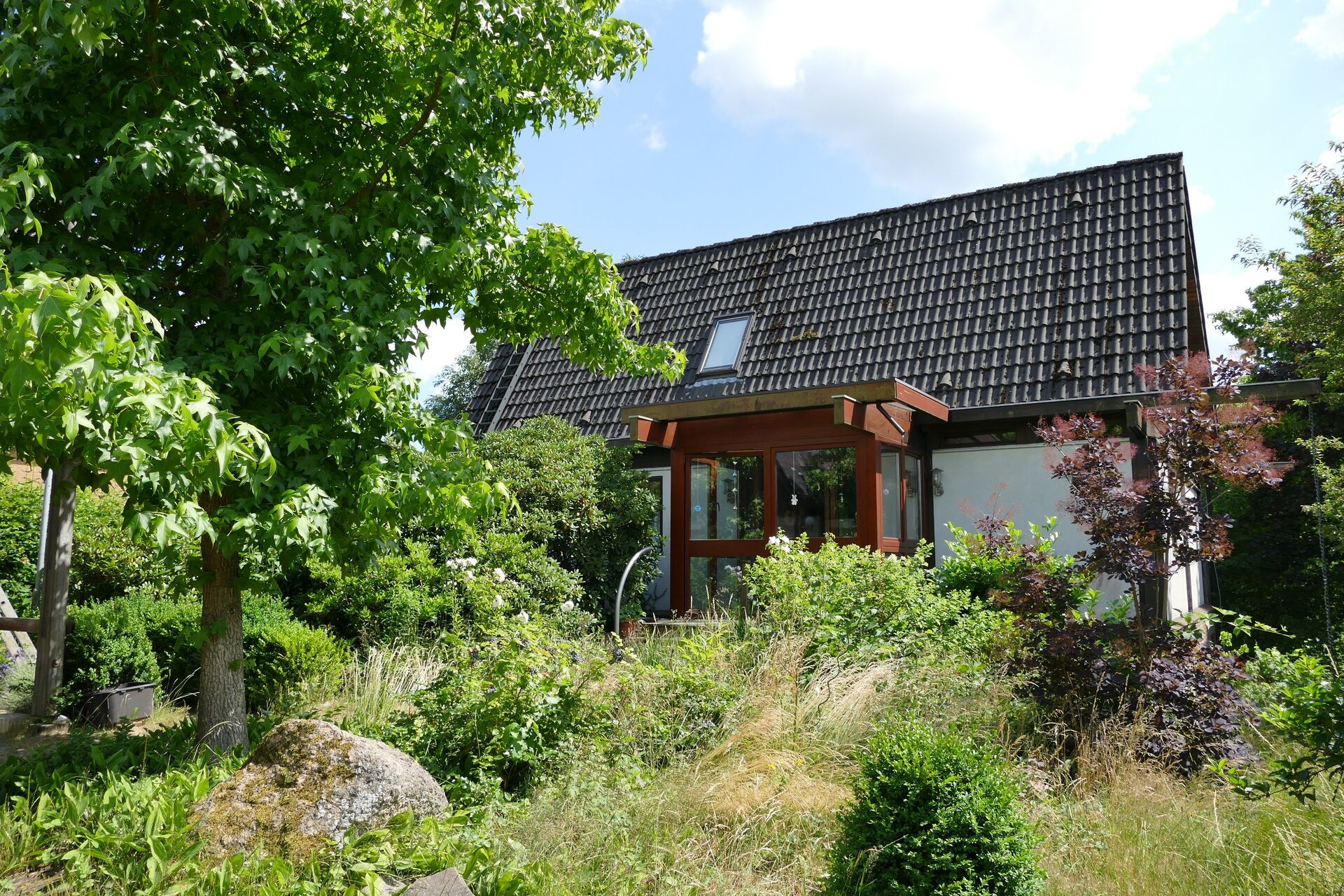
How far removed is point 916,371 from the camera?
11.2 meters

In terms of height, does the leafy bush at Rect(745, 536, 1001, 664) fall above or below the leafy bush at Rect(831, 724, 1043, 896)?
above

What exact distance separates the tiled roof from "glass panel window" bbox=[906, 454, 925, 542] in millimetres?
875

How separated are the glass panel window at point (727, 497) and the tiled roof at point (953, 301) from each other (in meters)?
1.57

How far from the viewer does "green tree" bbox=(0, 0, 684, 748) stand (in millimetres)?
4410

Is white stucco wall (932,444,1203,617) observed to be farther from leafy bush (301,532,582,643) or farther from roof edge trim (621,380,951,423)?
leafy bush (301,532,582,643)

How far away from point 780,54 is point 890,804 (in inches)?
249

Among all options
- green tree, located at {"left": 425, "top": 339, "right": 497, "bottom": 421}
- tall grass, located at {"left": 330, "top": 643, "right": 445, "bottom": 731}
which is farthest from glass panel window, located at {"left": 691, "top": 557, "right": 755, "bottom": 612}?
green tree, located at {"left": 425, "top": 339, "right": 497, "bottom": 421}

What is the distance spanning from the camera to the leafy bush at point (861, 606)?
655 centimetres

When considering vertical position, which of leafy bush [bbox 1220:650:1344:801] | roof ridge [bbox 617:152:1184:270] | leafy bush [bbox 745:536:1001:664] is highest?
roof ridge [bbox 617:152:1184:270]

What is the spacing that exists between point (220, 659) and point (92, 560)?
15.3ft

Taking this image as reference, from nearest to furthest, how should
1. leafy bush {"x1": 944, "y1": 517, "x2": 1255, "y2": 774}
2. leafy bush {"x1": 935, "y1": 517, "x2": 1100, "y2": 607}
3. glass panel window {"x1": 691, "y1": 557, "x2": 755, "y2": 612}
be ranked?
leafy bush {"x1": 944, "y1": 517, "x2": 1255, "y2": 774}, leafy bush {"x1": 935, "y1": 517, "x2": 1100, "y2": 607}, glass panel window {"x1": 691, "y1": 557, "x2": 755, "y2": 612}

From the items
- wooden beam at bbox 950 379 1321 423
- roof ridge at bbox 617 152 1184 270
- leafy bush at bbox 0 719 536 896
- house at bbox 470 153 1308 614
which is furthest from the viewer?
roof ridge at bbox 617 152 1184 270

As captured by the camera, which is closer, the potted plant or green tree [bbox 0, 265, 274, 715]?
green tree [bbox 0, 265, 274, 715]

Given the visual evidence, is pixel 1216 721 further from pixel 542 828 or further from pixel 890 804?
pixel 542 828
